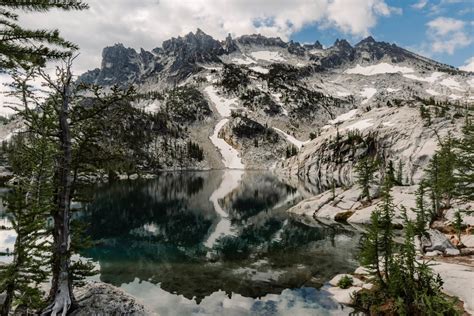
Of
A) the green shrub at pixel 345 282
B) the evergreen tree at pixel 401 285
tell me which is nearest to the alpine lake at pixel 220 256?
the green shrub at pixel 345 282

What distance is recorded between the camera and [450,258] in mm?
35906

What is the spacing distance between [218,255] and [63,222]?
2813 centimetres

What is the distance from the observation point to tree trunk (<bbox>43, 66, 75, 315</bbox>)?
2023 cm

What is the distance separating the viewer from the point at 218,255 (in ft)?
152

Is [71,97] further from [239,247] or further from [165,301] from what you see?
[239,247]

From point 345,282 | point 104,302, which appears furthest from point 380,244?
point 104,302

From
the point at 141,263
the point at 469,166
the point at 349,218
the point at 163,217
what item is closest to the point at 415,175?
the point at 349,218

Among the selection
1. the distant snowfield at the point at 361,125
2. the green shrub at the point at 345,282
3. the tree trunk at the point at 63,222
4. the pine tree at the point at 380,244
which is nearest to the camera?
the tree trunk at the point at 63,222

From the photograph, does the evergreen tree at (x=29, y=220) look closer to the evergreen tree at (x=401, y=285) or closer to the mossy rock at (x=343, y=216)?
the evergreen tree at (x=401, y=285)

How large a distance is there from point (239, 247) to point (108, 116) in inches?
1368

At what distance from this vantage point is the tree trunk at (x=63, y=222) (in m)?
20.2

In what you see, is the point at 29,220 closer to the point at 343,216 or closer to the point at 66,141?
the point at 66,141

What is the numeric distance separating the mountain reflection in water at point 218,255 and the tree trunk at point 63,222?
12.2ft

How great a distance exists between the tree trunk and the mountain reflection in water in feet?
12.2
